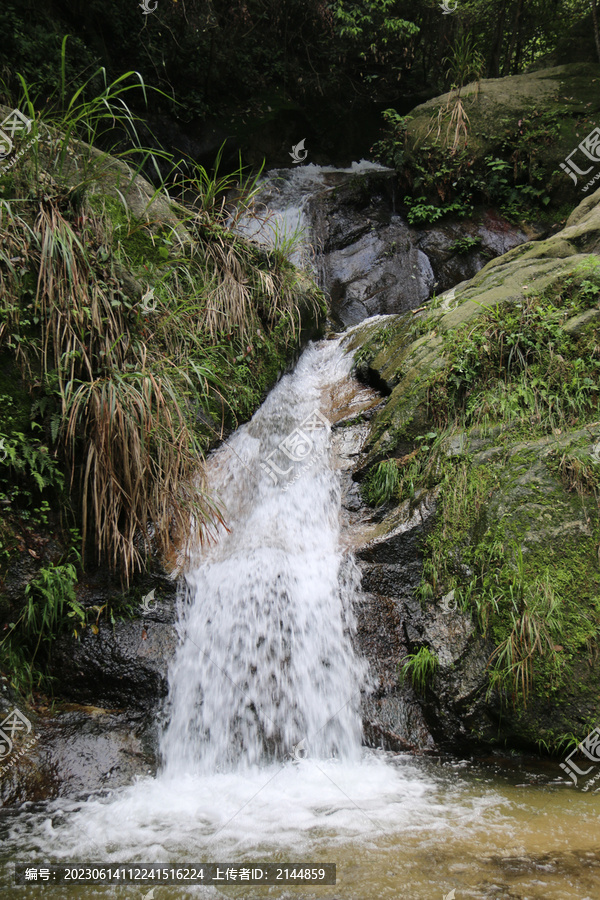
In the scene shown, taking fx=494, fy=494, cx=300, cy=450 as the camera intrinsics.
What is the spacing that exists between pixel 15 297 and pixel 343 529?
2.67m

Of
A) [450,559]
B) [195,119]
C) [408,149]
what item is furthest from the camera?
[195,119]

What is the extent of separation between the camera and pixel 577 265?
3.84 m

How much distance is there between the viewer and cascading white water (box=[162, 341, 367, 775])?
2.78 meters

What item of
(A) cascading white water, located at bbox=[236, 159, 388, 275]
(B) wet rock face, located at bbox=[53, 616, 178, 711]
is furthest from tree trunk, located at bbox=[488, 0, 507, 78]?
(B) wet rock face, located at bbox=[53, 616, 178, 711]

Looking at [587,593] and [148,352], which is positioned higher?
[148,352]

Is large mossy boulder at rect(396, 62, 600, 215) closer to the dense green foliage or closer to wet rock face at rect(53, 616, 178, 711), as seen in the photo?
the dense green foliage

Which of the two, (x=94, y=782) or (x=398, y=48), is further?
(x=398, y=48)

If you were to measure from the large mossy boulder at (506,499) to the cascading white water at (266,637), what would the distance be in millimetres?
423

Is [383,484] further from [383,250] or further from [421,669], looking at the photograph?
[383,250]

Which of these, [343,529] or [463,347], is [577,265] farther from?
[343,529]

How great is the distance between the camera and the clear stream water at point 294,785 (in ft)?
5.78

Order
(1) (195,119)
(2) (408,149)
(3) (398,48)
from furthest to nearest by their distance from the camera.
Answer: (3) (398,48)
(1) (195,119)
(2) (408,149)

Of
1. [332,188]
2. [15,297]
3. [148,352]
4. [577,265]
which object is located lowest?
[148,352]

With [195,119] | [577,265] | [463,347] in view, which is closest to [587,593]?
[463,347]
